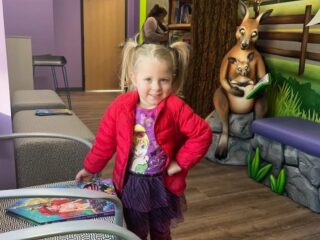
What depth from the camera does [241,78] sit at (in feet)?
9.74

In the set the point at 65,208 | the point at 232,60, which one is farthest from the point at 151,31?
the point at 65,208

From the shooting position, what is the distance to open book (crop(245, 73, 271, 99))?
273 centimetres

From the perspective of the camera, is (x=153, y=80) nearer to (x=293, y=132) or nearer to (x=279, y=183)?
(x=293, y=132)

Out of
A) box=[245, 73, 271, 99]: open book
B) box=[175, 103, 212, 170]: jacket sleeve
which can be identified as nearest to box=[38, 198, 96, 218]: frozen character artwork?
box=[175, 103, 212, 170]: jacket sleeve

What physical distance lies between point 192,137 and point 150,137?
15cm

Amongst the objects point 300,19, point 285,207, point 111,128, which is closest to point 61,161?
point 111,128

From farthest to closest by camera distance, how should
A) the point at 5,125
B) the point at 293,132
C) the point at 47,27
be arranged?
the point at 47,27 < the point at 293,132 < the point at 5,125

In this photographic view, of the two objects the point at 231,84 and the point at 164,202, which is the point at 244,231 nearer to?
the point at 164,202

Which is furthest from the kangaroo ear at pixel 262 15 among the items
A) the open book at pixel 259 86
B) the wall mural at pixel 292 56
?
the open book at pixel 259 86

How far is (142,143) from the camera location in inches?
→ 49.7

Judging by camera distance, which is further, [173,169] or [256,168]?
[256,168]

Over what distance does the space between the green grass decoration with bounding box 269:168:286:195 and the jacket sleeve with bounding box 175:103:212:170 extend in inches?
57.6

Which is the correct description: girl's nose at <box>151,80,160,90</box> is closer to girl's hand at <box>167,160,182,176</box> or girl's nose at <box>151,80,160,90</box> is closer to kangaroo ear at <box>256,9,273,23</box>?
girl's hand at <box>167,160,182,176</box>

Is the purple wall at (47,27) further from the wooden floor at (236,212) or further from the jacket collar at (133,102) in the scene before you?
the jacket collar at (133,102)
